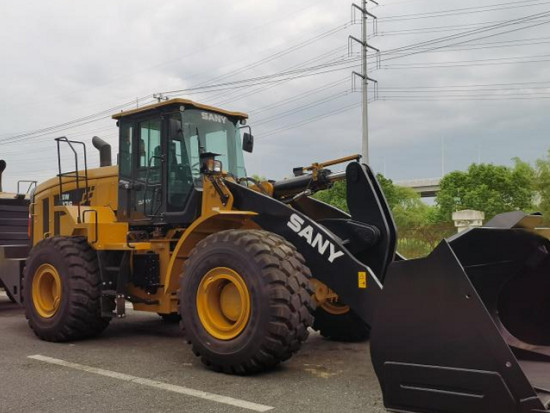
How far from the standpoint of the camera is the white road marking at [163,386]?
429 centimetres

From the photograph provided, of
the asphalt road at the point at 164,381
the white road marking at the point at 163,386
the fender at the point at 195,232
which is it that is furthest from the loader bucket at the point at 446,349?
the fender at the point at 195,232

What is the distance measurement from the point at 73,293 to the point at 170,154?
1946 mm

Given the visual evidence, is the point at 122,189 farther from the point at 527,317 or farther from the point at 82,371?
the point at 527,317

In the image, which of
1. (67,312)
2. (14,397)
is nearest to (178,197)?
(67,312)

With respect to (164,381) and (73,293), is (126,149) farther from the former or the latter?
(164,381)

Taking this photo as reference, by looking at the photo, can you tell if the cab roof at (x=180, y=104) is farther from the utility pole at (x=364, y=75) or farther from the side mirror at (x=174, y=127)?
the utility pole at (x=364, y=75)

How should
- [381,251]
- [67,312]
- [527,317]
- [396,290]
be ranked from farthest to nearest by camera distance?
1. [67,312]
2. [381,251]
3. [527,317]
4. [396,290]

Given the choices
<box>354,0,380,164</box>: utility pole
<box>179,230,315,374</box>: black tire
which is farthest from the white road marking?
<box>354,0,380,164</box>: utility pole

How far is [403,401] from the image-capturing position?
135 inches

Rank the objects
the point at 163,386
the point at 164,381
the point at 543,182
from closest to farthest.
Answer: the point at 163,386
the point at 164,381
the point at 543,182

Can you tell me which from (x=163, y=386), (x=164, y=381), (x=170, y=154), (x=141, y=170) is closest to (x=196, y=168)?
(x=170, y=154)

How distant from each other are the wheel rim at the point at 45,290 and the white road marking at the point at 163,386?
1.14 metres

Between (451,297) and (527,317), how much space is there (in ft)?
4.61

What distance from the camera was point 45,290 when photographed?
7328 mm
